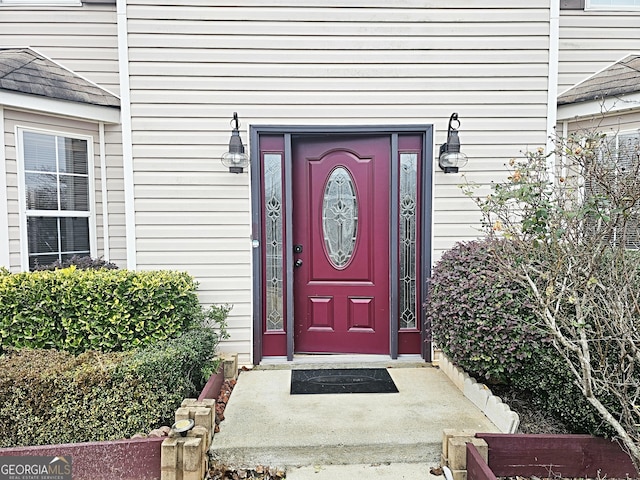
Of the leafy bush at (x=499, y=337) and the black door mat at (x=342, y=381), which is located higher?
the leafy bush at (x=499, y=337)

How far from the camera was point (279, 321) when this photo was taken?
3.76 m

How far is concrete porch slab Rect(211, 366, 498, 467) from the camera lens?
2.40 meters

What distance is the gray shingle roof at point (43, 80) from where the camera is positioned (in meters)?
3.54

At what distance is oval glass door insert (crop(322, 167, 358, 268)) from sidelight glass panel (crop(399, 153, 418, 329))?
46 centimetres

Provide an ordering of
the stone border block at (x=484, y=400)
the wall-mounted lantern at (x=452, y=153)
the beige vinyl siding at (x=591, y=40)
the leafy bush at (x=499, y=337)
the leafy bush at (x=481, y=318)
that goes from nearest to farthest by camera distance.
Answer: the leafy bush at (x=499, y=337), the stone border block at (x=484, y=400), the leafy bush at (x=481, y=318), the wall-mounted lantern at (x=452, y=153), the beige vinyl siding at (x=591, y=40)

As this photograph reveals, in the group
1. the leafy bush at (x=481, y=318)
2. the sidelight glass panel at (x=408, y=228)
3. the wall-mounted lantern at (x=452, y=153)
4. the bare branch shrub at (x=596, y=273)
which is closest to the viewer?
the bare branch shrub at (x=596, y=273)

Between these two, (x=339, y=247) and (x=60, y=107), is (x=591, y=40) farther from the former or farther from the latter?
(x=60, y=107)

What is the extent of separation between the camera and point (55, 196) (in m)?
3.91

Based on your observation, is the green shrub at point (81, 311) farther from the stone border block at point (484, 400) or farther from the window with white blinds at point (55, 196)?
the stone border block at point (484, 400)

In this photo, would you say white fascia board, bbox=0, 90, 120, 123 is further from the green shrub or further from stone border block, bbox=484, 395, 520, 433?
stone border block, bbox=484, 395, 520, 433

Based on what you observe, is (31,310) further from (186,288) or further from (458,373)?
(458,373)

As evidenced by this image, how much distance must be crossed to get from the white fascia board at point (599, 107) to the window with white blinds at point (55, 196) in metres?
4.73

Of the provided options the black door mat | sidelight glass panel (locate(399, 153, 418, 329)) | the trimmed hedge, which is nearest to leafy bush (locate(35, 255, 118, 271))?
the trimmed hedge

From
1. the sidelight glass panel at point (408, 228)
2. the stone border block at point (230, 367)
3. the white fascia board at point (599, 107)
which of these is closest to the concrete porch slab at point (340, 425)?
the stone border block at point (230, 367)
